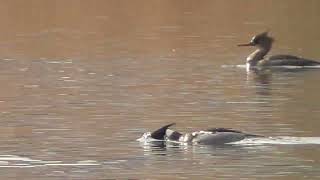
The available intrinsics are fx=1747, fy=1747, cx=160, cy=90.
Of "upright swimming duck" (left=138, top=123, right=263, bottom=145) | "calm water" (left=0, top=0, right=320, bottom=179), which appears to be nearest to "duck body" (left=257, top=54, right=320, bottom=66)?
"calm water" (left=0, top=0, right=320, bottom=179)

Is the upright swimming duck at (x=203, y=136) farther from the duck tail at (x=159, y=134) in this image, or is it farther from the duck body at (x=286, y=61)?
the duck body at (x=286, y=61)

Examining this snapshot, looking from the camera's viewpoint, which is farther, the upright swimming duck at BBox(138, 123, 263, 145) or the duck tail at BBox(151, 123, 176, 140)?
the duck tail at BBox(151, 123, 176, 140)

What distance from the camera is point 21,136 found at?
2006 cm

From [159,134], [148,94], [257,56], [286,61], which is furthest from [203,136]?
[257,56]

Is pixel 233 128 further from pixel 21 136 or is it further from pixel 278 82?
pixel 278 82

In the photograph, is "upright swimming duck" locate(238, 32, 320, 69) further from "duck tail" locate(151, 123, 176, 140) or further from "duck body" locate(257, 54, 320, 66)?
"duck tail" locate(151, 123, 176, 140)

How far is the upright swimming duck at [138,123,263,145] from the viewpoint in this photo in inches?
759

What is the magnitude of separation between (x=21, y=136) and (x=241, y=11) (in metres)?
24.4

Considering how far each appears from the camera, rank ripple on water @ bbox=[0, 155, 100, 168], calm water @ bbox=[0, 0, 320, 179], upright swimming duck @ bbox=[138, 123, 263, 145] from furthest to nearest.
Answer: upright swimming duck @ bbox=[138, 123, 263, 145], calm water @ bbox=[0, 0, 320, 179], ripple on water @ bbox=[0, 155, 100, 168]

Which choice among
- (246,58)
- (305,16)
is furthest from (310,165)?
(305,16)

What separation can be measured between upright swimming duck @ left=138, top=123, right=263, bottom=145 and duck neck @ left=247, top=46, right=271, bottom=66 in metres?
10.1

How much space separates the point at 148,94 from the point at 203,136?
548cm

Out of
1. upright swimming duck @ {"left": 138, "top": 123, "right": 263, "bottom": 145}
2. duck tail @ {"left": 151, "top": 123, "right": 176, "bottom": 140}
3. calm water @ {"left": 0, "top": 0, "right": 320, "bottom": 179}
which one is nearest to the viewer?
calm water @ {"left": 0, "top": 0, "right": 320, "bottom": 179}

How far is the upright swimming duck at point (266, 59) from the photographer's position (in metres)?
28.8
